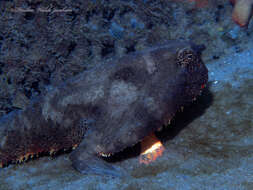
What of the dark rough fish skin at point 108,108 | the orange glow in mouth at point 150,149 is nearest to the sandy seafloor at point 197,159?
the orange glow in mouth at point 150,149

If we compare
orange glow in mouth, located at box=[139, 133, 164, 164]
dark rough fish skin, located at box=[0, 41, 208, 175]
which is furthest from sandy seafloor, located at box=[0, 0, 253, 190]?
dark rough fish skin, located at box=[0, 41, 208, 175]

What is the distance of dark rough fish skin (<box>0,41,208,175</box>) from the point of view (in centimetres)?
329

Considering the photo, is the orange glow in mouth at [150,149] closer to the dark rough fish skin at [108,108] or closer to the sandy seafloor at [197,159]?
the sandy seafloor at [197,159]

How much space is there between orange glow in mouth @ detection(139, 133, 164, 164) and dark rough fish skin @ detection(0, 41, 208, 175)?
0.88ft

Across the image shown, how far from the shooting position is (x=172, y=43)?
12.4 ft

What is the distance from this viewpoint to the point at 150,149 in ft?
11.0

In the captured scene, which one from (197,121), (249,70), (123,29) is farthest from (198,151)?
(123,29)

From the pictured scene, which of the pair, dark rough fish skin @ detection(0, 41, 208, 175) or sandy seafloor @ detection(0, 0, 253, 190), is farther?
dark rough fish skin @ detection(0, 41, 208, 175)

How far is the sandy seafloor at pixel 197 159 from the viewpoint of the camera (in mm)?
2527

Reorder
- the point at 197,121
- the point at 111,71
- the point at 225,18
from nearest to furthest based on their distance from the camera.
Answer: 1. the point at 111,71
2. the point at 197,121
3. the point at 225,18

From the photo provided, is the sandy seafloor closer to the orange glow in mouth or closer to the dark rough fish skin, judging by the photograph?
the orange glow in mouth

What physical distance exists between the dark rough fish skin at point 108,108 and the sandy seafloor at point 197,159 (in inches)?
11.6

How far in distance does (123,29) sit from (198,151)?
3.31 meters

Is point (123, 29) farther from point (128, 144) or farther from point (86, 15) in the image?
point (128, 144)
